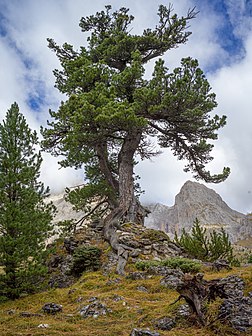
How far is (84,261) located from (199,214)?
111021 millimetres

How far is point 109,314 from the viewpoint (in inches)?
272

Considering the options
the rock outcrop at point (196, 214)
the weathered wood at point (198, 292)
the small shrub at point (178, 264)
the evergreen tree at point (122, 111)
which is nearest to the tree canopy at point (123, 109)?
the evergreen tree at point (122, 111)

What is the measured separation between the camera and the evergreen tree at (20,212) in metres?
10.2

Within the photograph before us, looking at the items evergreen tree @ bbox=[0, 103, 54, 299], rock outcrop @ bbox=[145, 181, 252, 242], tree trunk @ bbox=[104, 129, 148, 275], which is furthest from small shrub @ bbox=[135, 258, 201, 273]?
rock outcrop @ bbox=[145, 181, 252, 242]

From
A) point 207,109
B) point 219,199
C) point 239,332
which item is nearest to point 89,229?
point 207,109

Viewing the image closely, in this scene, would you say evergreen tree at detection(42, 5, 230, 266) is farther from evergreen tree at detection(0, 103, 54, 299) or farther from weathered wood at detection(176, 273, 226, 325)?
weathered wood at detection(176, 273, 226, 325)

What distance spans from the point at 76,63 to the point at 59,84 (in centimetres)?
249

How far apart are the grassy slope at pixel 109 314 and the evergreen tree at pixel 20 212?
2.78 feet

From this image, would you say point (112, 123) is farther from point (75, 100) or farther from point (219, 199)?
point (219, 199)

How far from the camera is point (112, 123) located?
591 inches

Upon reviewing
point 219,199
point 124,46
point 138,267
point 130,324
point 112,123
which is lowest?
point 130,324

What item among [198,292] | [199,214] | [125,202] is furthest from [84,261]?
[199,214]

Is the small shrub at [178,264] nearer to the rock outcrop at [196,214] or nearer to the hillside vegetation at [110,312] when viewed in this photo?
the hillside vegetation at [110,312]

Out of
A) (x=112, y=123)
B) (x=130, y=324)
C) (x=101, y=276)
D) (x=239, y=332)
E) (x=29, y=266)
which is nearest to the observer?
(x=239, y=332)
